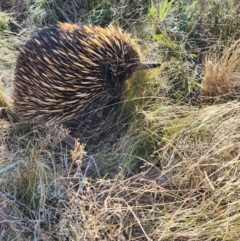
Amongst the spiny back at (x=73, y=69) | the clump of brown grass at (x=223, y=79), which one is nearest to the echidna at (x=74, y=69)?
the spiny back at (x=73, y=69)

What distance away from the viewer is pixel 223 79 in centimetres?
212

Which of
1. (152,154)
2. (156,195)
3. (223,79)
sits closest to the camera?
(156,195)

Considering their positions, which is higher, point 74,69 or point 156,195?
point 74,69

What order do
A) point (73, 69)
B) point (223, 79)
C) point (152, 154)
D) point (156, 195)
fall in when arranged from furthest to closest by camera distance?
point (73, 69), point (223, 79), point (152, 154), point (156, 195)

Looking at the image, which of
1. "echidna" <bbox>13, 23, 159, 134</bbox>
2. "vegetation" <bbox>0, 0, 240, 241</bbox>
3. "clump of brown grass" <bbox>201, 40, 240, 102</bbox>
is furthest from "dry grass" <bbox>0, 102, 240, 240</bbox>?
"echidna" <bbox>13, 23, 159, 134</bbox>

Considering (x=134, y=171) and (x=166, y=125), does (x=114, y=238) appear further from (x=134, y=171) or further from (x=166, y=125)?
(x=166, y=125)

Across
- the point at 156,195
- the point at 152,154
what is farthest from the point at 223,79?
the point at 156,195

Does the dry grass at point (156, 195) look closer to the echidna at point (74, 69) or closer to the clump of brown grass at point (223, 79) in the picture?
the clump of brown grass at point (223, 79)

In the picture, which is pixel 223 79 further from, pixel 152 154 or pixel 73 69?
pixel 73 69

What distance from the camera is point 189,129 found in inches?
75.9

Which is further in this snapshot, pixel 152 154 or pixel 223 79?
pixel 223 79

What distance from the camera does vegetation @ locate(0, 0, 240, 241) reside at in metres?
1.62

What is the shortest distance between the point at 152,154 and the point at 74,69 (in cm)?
63

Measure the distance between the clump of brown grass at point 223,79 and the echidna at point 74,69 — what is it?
1.01ft
